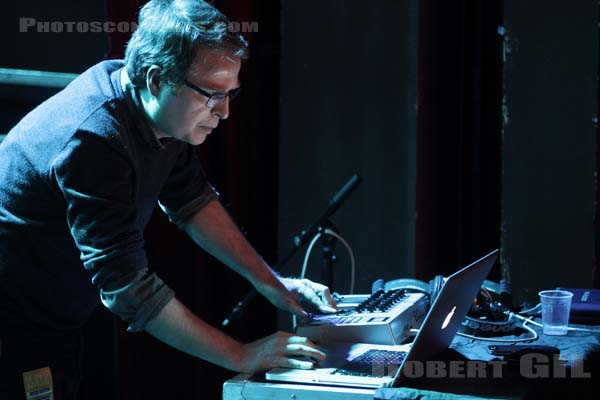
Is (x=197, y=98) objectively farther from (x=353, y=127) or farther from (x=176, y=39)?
(x=353, y=127)

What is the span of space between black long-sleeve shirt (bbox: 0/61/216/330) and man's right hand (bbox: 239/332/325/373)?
21cm

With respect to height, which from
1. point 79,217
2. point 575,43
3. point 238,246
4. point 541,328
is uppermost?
point 575,43

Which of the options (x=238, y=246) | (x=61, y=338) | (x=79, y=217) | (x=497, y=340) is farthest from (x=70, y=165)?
(x=497, y=340)

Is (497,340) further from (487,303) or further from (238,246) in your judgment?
(238,246)

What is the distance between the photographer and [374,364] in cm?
169

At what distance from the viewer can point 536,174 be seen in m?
3.27

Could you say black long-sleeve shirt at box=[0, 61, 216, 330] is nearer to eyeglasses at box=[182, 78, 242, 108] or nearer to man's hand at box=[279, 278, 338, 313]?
eyeglasses at box=[182, 78, 242, 108]

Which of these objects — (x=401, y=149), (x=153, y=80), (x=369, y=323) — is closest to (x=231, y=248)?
(x=369, y=323)

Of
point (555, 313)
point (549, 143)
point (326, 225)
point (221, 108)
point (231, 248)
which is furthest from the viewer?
point (549, 143)

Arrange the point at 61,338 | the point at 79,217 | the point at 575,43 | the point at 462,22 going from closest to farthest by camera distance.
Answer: the point at 79,217 < the point at 61,338 < the point at 575,43 < the point at 462,22

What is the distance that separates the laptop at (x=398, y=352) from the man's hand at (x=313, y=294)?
0.18 metres

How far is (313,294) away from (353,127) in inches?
63.4

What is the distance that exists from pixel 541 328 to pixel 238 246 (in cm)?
80

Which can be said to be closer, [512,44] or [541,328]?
[541,328]
